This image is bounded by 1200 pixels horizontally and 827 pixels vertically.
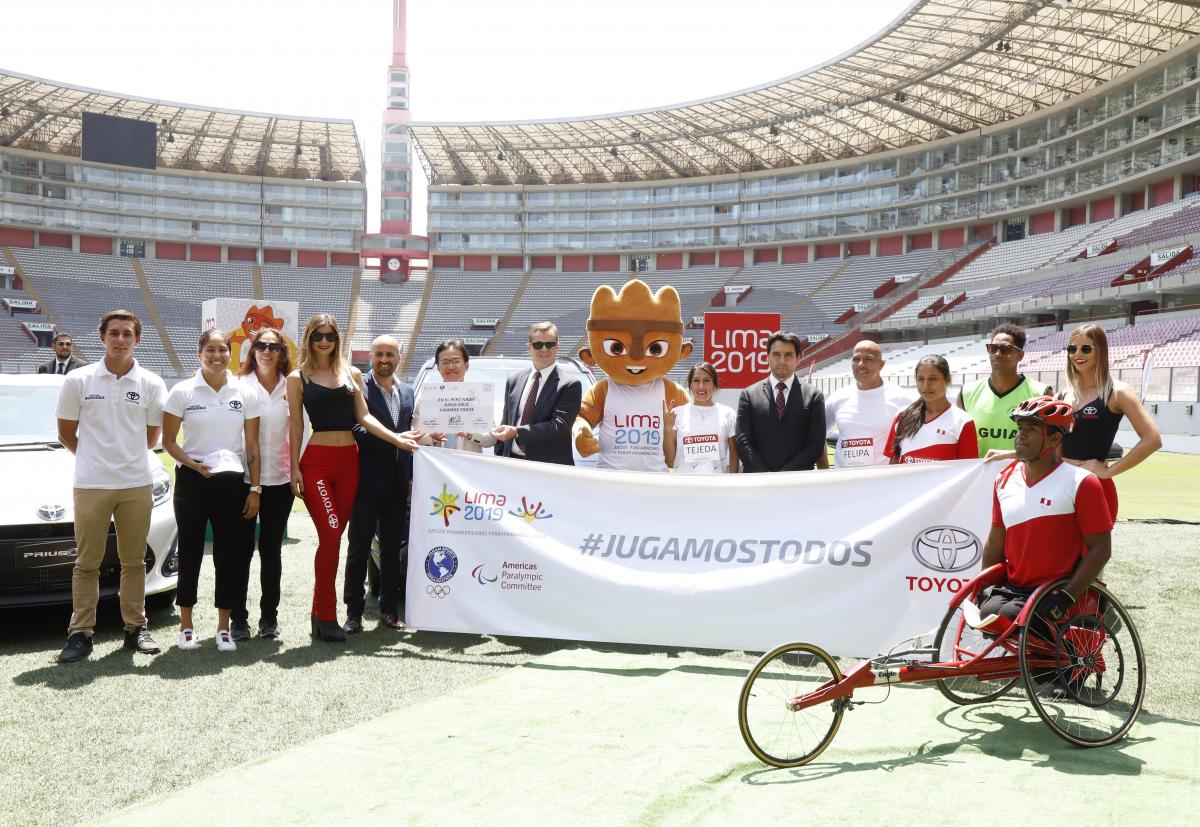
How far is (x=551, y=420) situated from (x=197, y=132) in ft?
180

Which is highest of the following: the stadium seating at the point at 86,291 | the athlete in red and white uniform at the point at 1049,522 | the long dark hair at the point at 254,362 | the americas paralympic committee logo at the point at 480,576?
the stadium seating at the point at 86,291

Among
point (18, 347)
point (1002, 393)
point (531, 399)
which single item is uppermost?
point (18, 347)

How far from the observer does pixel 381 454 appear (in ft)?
18.3

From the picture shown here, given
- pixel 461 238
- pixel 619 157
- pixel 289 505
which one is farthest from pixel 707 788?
pixel 461 238

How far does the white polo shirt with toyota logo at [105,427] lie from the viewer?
4.93m

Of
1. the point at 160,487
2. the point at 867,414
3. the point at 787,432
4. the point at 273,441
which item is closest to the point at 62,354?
the point at 160,487

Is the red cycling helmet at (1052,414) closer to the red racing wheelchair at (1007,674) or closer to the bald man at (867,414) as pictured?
the red racing wheelchair at (1007,674)

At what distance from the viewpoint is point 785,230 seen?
57.3 metres

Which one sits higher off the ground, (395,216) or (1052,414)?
(395,216)

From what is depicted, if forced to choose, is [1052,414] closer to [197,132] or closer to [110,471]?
[110,471]

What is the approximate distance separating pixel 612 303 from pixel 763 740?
309 cm

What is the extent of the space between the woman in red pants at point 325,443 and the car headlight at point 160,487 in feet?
3.41

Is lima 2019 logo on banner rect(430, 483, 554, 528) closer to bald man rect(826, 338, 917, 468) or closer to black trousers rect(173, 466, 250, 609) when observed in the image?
black trousers rect(173, 466, 250, 609)

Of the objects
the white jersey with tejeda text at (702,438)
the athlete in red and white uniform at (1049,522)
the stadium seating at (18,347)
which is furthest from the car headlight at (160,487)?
the stadium seating at (18,347)
